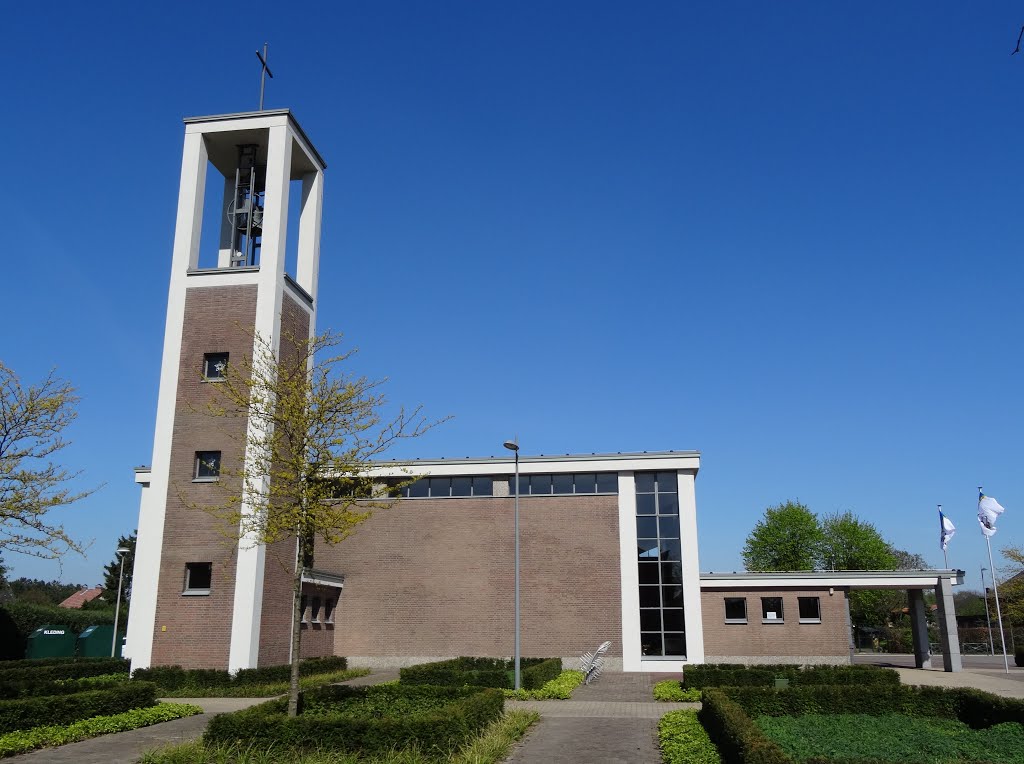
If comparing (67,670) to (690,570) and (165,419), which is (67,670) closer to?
(165,419)

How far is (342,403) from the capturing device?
18.2 meters

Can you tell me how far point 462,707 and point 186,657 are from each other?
605 inches

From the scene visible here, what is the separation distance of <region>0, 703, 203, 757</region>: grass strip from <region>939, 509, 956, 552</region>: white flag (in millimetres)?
40631

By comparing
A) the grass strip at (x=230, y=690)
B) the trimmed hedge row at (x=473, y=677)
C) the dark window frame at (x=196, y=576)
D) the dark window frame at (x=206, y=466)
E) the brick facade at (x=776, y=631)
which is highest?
the dark window frame at (x=206, y=466)

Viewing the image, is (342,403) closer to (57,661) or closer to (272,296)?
(272,296)

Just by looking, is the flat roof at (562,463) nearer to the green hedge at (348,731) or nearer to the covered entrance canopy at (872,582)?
the covered entrance canopy at (872,582)

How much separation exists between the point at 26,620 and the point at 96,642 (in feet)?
19.4

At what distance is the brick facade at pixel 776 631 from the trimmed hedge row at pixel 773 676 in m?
11.4

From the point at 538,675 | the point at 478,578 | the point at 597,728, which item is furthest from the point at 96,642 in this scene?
the point at 597,728

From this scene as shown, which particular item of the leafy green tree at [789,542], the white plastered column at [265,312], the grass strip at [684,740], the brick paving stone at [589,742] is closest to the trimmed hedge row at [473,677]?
the brick paving stone at [589,742]

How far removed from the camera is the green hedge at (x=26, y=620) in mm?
42844

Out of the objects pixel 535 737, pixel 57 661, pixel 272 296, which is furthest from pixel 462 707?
pixel 57 661

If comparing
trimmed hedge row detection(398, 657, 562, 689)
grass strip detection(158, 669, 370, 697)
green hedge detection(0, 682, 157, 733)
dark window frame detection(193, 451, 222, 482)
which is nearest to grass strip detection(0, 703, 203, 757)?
green hedge detection(0, 682, 157, 733)

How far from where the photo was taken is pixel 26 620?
48.2 m
